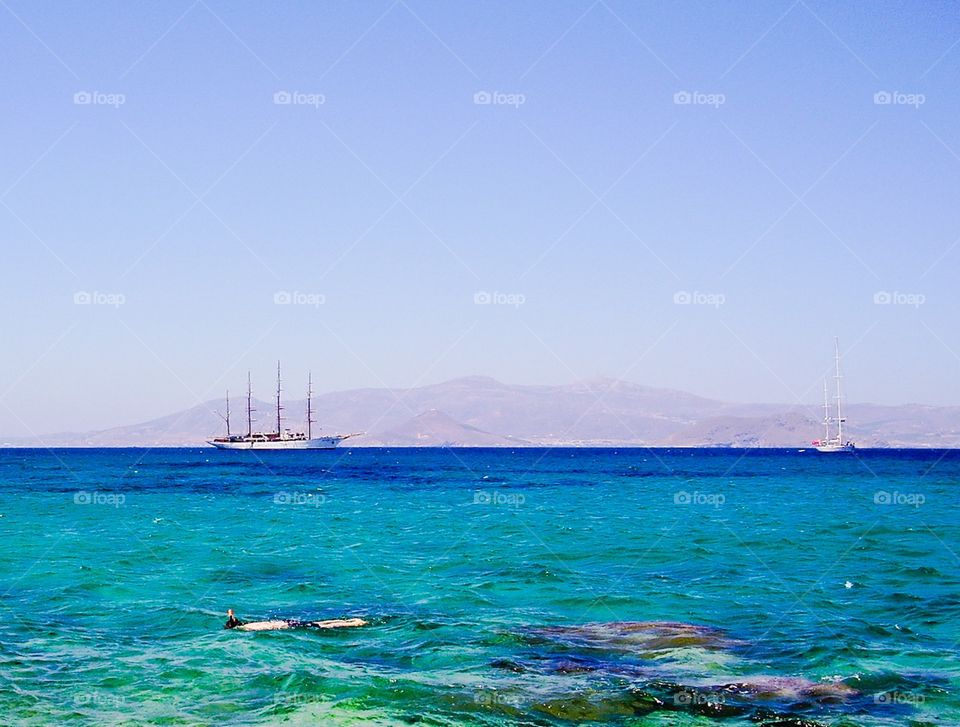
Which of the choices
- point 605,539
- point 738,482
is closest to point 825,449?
point 738,482

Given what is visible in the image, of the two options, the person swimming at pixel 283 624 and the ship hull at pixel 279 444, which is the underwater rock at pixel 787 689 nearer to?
the person swimming at pixel 283 624

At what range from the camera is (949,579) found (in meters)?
24.4

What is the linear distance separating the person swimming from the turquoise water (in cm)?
38

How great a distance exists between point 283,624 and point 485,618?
4462 mm

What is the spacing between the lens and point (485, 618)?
766 inches

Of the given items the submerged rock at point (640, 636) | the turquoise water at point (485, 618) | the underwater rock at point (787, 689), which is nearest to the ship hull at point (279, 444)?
the turquoise water at point (485, 618)

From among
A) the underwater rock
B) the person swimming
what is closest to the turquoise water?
the underwater rock

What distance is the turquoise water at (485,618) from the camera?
1332 centimetres

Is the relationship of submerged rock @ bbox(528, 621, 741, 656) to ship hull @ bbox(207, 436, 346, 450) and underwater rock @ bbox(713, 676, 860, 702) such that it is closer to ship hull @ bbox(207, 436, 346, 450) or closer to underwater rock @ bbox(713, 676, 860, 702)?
underwater rock @ bbox(713, 676, 860, 702)

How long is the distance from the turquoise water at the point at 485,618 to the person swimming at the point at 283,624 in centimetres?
38

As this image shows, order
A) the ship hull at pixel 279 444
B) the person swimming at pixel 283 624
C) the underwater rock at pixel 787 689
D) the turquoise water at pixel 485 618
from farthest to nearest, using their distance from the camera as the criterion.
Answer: the ship hull at pixel 279 444, the person swimming at pixel 283 624, the underwater rock at pixel 787 689, the turquoise water at pixel 485 618

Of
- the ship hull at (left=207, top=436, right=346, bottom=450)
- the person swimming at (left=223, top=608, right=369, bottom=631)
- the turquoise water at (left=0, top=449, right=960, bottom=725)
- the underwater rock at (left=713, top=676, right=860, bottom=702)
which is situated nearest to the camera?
the turquoise water at (left=0, top=449, right=960, bottom=725)

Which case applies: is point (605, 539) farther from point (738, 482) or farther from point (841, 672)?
point (738, 482)

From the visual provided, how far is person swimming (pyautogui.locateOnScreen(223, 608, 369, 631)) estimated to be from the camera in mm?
18031
